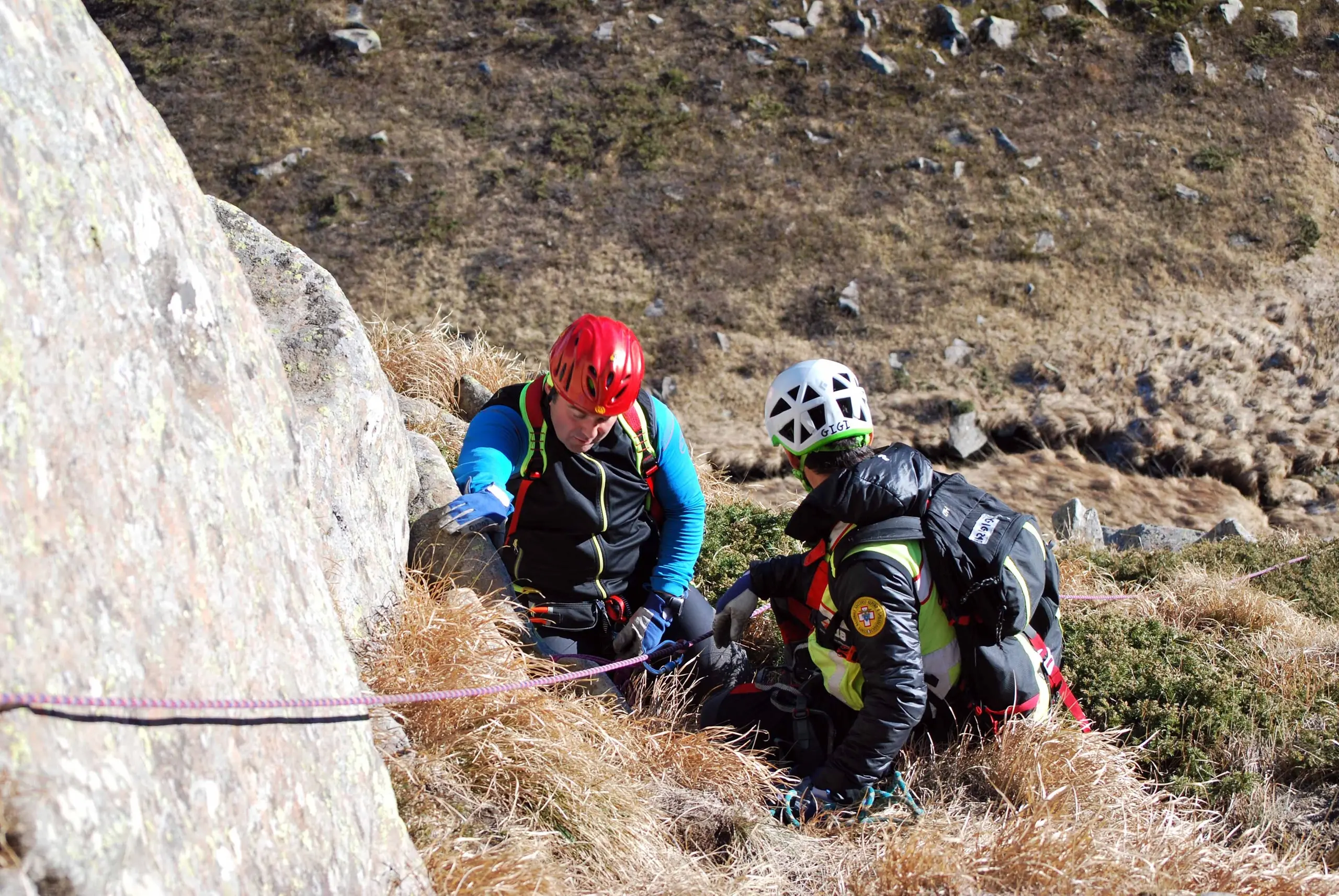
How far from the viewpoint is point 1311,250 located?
1941 centimetres

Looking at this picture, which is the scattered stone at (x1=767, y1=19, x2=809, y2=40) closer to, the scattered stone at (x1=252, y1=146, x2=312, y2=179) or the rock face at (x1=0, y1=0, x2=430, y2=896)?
the scattered stone at (x1=252, y1=146, x2=312, y2=179)

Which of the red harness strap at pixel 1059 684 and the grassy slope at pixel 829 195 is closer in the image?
the red harness strap at pixel 1059 684

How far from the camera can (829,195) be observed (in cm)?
2111

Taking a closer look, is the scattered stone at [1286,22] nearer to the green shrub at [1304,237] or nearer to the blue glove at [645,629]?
the green shrub at [1304,237]

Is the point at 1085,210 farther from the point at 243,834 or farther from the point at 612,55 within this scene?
the point at 243,834

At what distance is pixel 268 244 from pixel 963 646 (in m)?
3.99

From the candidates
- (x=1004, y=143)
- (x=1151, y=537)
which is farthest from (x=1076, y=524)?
(x=1004, y=143)

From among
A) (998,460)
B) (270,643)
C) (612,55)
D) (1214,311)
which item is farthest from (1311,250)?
(270,643)

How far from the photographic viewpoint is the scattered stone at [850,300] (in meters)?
18.9

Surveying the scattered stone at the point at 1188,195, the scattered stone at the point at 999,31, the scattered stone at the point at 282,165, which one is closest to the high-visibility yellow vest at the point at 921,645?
the scattered stone at the point at 1188,195

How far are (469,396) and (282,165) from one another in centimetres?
1431

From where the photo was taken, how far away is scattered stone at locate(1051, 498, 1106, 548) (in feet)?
34.9

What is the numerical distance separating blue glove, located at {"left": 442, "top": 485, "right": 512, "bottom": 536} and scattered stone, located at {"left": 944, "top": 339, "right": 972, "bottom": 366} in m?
13.9

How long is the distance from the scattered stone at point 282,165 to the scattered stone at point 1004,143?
13.6 m
